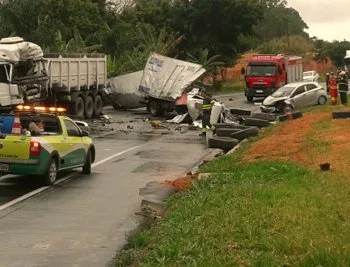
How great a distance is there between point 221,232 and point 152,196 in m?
4.72

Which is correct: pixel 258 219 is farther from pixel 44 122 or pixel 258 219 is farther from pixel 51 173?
pixel 44 122

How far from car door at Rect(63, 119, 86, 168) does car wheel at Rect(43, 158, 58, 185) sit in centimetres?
65

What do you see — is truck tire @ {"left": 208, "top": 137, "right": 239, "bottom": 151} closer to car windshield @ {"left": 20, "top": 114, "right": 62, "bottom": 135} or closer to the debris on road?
car windshield @ {"left": 20, "top": 114, "right": 62, "bottom": 135}

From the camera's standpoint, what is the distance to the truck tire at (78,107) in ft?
107

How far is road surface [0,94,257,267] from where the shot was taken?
8.34 meters

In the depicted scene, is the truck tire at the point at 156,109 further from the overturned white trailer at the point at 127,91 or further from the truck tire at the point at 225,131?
the truck tire at the point at 225,131

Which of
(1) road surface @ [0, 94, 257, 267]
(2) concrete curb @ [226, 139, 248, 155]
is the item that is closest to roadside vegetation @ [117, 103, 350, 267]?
(1) road surface @ [0, 94, 257, 267]

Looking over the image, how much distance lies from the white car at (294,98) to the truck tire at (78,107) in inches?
362

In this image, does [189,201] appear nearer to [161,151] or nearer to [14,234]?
[14,234]

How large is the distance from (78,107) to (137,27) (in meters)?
25.5

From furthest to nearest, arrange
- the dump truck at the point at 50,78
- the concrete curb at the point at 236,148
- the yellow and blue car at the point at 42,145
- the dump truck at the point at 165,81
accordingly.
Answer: the dump truck at the point at 165,81 < the dump truck at the point at 50,78 < the concrete curb at the point at 236,148 < the yellow and blue car at the point at 42,145

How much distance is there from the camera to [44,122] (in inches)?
591

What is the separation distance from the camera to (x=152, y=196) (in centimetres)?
1228

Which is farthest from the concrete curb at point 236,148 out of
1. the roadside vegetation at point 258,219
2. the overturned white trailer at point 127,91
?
the overturned white trailer at point 127,91
